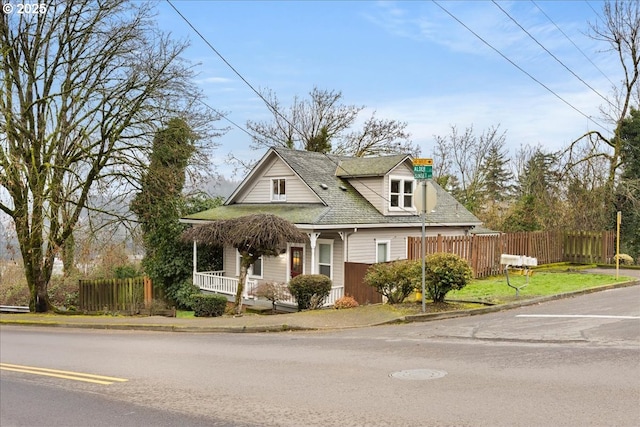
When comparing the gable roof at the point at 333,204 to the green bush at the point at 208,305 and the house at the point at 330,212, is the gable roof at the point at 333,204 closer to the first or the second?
the house at the point at 330,212

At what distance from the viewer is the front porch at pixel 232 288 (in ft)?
73.2

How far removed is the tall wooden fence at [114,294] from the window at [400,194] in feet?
39.4

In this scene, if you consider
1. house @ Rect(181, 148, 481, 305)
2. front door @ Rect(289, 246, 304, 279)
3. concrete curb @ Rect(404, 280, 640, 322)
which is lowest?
concrete curb @ Rect(404, 280, 640, 322)

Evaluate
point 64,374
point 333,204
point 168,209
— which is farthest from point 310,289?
point 168,209

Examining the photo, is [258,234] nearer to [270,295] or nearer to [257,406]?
[270,295]

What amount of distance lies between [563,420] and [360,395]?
2.50 m

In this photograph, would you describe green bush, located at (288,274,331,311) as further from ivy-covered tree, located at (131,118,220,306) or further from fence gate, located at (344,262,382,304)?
ivy-covered tree, located at (131,118,220,306)

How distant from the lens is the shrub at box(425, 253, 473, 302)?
14664mm

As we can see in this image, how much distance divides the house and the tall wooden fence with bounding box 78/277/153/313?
2.58 m

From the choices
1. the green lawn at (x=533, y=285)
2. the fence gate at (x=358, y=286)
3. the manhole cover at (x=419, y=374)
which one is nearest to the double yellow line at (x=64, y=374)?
the manhole cover at (x=419, y=374)

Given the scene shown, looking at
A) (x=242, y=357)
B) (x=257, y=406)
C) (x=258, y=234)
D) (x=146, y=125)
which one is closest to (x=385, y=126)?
(x=146, y=125)

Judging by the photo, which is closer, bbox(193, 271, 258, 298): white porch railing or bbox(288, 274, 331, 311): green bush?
bbox(288, 274, 331, 311): green bush

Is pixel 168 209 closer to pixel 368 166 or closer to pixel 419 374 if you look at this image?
pixel 368 166

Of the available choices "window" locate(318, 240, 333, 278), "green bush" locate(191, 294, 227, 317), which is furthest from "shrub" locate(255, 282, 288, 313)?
"window" locate(318, 240, 333, 278)
